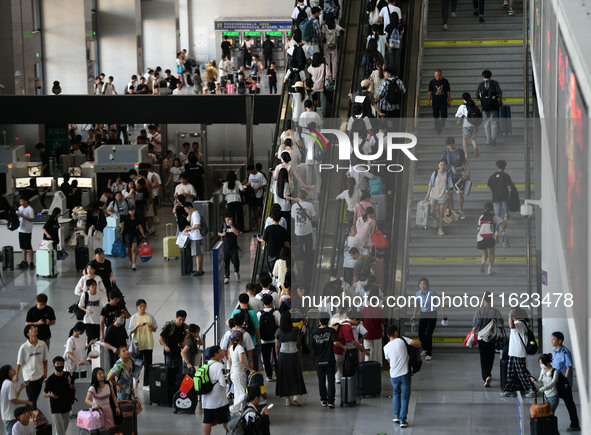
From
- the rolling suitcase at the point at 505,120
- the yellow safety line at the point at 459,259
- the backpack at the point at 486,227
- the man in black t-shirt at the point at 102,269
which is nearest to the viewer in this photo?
the man in black t-shirt at the point at 102,269

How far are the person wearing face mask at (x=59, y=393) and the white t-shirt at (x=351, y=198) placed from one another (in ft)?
19.6

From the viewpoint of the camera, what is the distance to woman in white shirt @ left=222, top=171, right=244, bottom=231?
74.8 ft

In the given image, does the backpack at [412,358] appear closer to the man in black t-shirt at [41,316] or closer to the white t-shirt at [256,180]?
the man in black t-shirt at [41,316]

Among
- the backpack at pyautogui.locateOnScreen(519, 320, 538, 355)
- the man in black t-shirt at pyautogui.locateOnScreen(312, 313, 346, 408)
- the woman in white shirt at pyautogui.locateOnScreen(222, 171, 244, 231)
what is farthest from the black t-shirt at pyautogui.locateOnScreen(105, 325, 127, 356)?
the woman in white shirt at pyautogui.locateOnScreen(222, 171, 244, 231)

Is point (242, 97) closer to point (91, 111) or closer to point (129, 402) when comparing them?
point (91, 111)

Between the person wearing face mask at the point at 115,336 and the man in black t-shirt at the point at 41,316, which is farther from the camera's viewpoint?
the man in black t-shirt at the point at 41,316

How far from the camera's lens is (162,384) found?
46.1 ft

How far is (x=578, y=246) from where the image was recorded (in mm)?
5738

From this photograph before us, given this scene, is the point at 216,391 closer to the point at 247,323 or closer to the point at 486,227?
the point at 247,323

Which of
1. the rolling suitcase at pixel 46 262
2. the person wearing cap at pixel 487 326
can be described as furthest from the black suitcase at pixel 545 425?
the rolling suitcase at pixel 46 262

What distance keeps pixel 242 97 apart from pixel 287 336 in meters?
15.4

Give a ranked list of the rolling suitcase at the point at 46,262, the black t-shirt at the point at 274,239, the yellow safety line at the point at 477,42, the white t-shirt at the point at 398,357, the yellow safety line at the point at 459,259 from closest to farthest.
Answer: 1. the white t-shirt at the point at 398,357
2. the yellow safety line at the point at 459,259
3. the black t-shirt at the point at 274,239
4. the rolling suitcase at the point at 46,262
5. the yellow safety line at the point at 477,42

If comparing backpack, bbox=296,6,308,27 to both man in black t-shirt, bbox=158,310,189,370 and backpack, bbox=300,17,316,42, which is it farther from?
man in black t-shirt, bbox=158,310,189,370

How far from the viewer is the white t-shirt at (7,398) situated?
12.0 m
